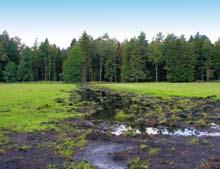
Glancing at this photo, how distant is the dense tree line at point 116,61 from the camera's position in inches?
4333

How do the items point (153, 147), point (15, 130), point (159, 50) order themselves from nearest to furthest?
point (153, 147), point (15, 130), point (159, 50)

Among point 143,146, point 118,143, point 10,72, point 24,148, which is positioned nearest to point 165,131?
point 118,143

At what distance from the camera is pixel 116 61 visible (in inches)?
4744

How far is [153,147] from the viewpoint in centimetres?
1842

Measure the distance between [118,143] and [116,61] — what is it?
10136 cm

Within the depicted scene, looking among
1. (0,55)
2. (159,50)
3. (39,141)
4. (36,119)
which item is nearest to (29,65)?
(0,55)

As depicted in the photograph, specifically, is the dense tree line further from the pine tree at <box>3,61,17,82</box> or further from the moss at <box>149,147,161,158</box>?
the moss at <box>149,147,161,158</box>

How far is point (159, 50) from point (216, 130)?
8885 cm

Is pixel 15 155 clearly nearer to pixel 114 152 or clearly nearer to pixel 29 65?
pixel 114 152

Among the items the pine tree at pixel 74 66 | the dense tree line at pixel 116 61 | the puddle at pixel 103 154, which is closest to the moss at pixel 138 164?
the puddle at pixel 103 154

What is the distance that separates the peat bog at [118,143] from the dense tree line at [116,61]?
81357 mm

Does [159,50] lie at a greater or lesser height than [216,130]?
greater

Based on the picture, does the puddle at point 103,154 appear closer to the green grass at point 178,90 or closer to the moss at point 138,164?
the moss at point 138,164

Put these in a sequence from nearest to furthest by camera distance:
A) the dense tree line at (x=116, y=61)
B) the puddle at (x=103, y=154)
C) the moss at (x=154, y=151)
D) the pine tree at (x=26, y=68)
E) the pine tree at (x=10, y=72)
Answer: the puddle at (x=103, y=154) < the moss at (x=154, y=151) < the dense tree line at (x=116, y=61) < the pine tree at (x=10, y=72) < the pine tree at (x=26, y=68)
